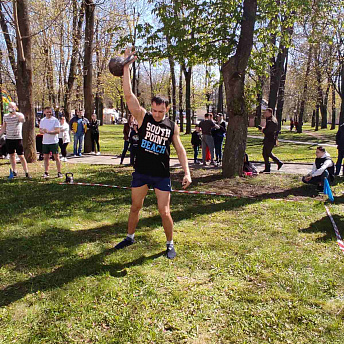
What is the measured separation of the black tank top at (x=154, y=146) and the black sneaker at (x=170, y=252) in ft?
3.26

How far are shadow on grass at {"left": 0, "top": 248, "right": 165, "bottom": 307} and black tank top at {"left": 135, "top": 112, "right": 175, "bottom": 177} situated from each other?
3.82ft

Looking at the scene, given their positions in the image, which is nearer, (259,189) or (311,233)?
(311,233)

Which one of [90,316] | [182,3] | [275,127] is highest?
[182,3]

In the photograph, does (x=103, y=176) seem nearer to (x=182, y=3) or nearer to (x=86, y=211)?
(x=86, y=211)

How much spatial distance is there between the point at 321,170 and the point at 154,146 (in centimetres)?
525

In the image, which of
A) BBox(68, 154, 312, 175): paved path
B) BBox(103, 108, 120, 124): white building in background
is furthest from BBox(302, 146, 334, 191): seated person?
BBox(103, 108, 120, 124): white building in background

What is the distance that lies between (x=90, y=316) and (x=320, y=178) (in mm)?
6652

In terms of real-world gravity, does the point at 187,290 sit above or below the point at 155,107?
below

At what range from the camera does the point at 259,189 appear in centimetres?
835

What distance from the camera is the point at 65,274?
149 inches

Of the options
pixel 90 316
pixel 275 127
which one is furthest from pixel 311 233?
pixel 275 127

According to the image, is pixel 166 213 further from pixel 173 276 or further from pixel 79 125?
pixel 79 125

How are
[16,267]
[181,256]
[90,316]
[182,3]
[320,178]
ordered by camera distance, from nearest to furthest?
[90,316]
[16,267]
[181,256]
[320,178]
[182,3]

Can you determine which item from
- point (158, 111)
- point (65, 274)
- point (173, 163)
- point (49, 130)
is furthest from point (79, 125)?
point (65, 274)
